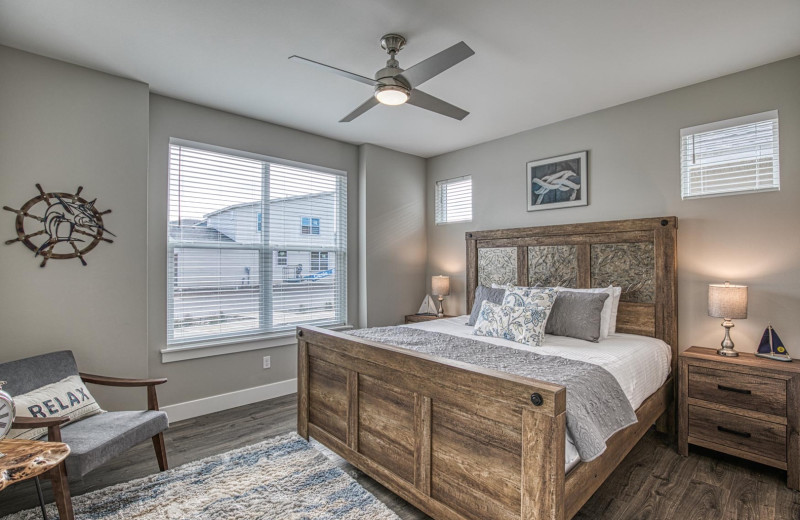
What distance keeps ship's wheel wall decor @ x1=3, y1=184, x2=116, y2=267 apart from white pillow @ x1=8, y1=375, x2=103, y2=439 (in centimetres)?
89

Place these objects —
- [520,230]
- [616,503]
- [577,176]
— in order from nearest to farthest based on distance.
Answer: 1. [616,503]
2. [577,176]
3. [520,230]

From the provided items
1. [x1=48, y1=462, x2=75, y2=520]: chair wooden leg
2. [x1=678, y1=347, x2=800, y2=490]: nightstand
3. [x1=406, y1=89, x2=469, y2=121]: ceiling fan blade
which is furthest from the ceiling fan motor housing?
[x1=678, y1=347, x2=800, y2=490]: nightstand

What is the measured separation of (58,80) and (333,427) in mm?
3017

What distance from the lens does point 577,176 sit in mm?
3736

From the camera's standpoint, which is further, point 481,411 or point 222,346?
point 222,346

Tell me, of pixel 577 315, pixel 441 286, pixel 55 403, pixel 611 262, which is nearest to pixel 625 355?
pixel 577 315

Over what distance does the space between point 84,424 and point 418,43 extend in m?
2.99

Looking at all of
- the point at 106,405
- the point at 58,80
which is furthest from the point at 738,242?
the point at 58,80

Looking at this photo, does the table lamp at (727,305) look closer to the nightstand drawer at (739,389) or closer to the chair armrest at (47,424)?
the nightstand drawer at (739,389)

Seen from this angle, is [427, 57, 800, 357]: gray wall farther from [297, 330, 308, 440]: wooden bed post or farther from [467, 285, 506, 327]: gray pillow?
[297, 330, 308, 440]: wooden bed post

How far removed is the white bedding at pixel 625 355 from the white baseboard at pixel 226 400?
1751 millimetres

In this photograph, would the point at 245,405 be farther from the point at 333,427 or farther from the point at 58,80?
the point at 58,80

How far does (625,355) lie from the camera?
2.50 meters

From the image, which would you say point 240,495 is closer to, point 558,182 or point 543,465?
point 543,465
